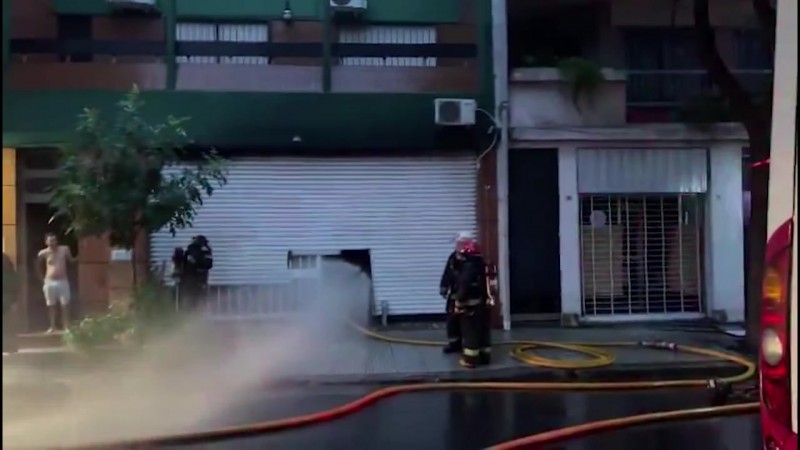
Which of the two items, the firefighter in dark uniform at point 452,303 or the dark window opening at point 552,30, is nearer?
the firefighter in dark uniform at point 452,303

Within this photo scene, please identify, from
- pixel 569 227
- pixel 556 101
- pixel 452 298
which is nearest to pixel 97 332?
pixel 452 298

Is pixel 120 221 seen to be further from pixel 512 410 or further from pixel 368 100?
pixel 512 410

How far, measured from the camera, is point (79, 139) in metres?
11.8

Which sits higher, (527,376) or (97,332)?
(97,332)

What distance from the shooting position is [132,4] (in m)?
14.7

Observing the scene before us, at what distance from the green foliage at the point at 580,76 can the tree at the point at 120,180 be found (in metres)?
6.18

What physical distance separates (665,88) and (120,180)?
9.12 meters

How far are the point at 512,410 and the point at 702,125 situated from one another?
7.67 meters

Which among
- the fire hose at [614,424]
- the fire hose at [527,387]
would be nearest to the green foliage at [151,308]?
the fire hose at [527,387]

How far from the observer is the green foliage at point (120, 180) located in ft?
38.2

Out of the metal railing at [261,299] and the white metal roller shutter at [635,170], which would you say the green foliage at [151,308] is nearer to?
the metal railing at [261,299]

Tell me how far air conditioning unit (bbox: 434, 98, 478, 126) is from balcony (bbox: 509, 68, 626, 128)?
0.91 meters

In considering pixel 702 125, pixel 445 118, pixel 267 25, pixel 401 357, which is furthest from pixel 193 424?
pixel 702 125

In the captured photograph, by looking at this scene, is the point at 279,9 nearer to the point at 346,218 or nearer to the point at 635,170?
the point at 346,218
